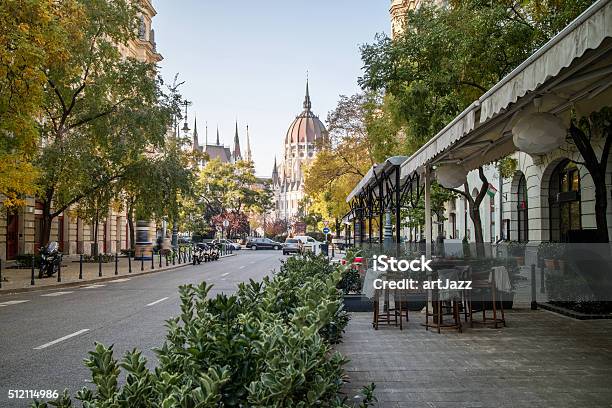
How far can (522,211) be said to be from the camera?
26.5 m

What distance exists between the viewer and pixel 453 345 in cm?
916

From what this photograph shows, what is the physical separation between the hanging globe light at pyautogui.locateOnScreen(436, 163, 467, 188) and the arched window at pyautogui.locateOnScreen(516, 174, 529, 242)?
14198 millimetres

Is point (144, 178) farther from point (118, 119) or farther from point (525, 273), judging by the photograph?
point (525, 273)

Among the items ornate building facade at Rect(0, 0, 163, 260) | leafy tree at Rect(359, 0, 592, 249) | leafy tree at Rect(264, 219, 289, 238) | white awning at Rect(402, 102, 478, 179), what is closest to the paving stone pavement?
white awning at Rect(402, 102, 478, 179)

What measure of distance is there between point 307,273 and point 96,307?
7212mm

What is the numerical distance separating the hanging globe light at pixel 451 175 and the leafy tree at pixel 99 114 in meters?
19.2

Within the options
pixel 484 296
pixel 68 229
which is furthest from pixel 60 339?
pixel 68 229

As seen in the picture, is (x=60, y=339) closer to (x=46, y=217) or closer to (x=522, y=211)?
(x=522, y=211)

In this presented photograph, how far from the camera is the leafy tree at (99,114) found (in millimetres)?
27320

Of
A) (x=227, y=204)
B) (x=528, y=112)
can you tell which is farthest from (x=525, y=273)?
(x=227, y=204)

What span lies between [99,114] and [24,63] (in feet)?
44.9

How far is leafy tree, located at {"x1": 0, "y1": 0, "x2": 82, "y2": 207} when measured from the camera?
1587 centimetres

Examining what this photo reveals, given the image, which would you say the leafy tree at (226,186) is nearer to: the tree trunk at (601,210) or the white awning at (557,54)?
the tree trunk at (601,210)

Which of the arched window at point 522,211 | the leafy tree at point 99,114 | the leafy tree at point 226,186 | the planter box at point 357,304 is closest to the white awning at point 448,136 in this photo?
the planter box at point 357,304
